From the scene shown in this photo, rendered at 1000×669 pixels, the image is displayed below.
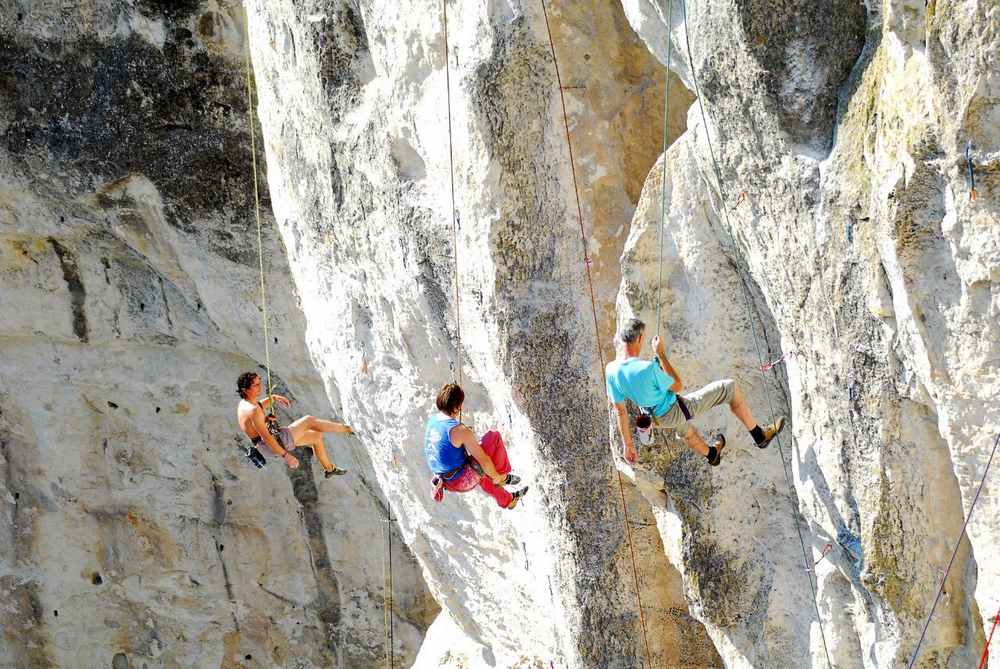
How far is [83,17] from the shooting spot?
11453 millimetres

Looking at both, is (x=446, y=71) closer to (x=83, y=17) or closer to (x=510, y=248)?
(x=510, y=248)

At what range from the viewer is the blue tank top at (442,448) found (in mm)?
6984

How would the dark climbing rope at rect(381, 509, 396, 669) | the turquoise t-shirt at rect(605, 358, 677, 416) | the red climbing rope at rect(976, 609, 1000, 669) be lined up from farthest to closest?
the dark climbing rope at rect(381, 509, 396, 669) → the turquoise t-shirt at rect(605, 358, 677, 416) → the red climbing rope at rect(976, 609, 1000, 669)

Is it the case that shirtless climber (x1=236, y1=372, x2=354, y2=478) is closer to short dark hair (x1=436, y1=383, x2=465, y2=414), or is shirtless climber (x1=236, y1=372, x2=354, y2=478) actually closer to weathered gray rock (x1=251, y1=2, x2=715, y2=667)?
weathered gray rock (x1=251, y1=2, x2=715, y2=667)

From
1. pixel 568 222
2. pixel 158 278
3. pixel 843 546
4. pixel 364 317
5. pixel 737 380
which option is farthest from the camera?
pixel 158 278

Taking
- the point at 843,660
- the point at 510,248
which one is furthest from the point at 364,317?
the point at 843,660

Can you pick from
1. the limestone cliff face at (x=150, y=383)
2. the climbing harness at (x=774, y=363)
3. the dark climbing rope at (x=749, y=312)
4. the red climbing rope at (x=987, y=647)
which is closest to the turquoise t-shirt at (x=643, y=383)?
the climbing harness at (x=774, y=363)

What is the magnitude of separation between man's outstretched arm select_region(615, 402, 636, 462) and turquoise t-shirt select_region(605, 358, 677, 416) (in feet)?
0.56

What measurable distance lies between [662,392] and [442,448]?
1.17m

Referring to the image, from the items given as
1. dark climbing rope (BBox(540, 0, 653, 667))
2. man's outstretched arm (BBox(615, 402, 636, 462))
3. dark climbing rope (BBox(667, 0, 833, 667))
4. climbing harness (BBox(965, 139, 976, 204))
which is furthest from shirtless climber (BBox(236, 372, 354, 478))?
climbing harness (BBox(965, 139, 976, 204))

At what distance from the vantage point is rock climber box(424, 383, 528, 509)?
6918 mm

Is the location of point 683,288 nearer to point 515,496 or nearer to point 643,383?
point 643,383

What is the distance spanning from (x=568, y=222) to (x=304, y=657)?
8023 millimetres

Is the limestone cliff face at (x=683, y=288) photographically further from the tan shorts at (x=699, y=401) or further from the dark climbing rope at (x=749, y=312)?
the tan shorts at (x=699, y=401)
